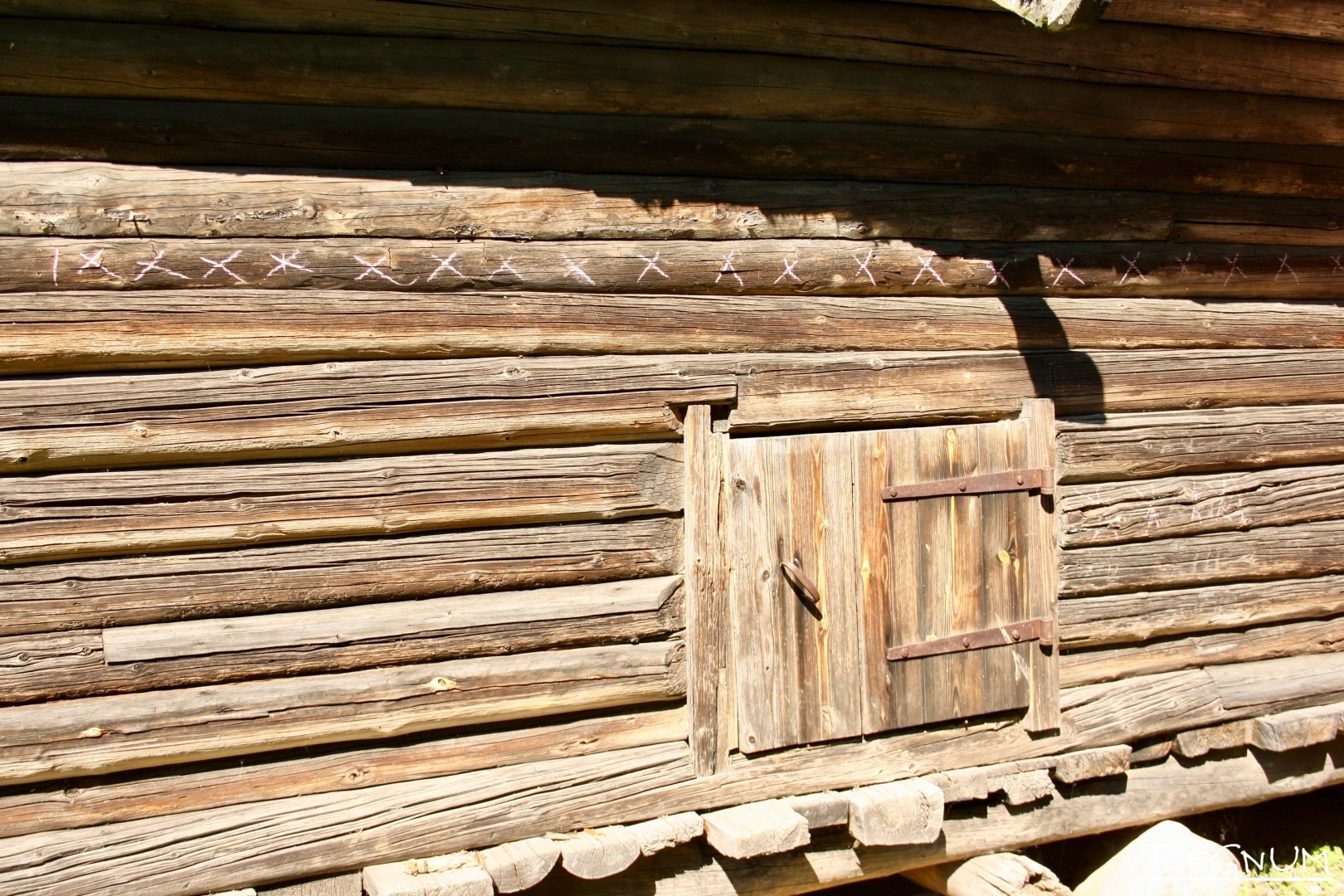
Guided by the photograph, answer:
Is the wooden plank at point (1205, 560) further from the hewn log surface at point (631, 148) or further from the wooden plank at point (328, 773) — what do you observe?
the wooden plank at point (328, 773)

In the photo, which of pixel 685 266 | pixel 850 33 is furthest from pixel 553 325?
pixel 850 33

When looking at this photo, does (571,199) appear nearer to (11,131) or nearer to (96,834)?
(11,131)

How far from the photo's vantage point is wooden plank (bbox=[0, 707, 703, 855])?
3201mm

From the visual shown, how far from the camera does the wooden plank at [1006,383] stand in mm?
3879

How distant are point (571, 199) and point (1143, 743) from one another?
3.15 m

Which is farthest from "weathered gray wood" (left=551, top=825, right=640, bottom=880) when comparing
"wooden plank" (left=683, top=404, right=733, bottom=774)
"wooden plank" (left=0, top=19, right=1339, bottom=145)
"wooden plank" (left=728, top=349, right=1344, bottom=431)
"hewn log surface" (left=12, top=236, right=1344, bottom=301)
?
"wooden plank" (left=0, top=19, right=1339, bottom=145)

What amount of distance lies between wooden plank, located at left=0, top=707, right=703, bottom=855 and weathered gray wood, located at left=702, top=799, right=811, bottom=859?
9cm

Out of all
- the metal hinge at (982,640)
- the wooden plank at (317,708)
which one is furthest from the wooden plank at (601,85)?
the metal hinge at (982,640)

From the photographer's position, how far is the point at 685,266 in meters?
3.74

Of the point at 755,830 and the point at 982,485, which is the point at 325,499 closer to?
the point at 755,830

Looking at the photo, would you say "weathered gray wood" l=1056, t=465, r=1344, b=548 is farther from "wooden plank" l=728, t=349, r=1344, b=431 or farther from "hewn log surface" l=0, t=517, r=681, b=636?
"hewn log surface" l=0, t=517, r=681, b=636

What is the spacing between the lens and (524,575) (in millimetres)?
3582

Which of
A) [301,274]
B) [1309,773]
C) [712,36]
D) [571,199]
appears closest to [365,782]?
[301,274]

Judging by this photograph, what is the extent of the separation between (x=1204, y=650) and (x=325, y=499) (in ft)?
11.7
